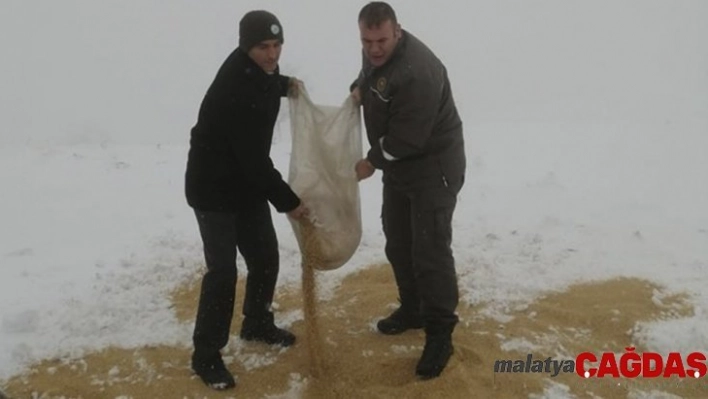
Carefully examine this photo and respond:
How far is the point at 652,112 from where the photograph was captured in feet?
48.4

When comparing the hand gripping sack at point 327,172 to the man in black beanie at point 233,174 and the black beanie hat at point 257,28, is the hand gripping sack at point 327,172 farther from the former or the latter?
the black beanie hat at point 257,28

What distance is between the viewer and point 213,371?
128 inches

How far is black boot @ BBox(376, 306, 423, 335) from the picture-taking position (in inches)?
148

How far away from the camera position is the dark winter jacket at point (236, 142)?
2.95 meters

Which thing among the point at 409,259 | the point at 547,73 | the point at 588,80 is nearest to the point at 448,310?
the point at 409,259

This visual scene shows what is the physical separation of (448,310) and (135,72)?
129ft

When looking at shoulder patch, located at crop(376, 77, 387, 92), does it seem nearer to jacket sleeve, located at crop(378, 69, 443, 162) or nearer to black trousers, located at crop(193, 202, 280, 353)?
jacket sleeve, located at crop(378, 69, 443, 162)

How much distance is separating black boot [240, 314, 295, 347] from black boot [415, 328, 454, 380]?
83 centimetres

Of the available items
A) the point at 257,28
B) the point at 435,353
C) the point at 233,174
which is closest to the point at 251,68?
the point at 257,28

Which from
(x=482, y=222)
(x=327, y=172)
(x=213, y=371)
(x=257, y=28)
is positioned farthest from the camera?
(x=482, y=222)

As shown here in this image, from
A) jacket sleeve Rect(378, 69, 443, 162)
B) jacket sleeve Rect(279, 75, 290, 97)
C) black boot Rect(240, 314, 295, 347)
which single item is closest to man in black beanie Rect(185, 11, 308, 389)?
jacket sleeve Rect(279, 75, 290, 97)

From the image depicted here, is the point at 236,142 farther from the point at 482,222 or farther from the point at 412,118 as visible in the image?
the point at 482,222

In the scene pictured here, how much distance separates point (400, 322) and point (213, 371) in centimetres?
117

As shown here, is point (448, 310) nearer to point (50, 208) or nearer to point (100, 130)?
point (50, 208)
